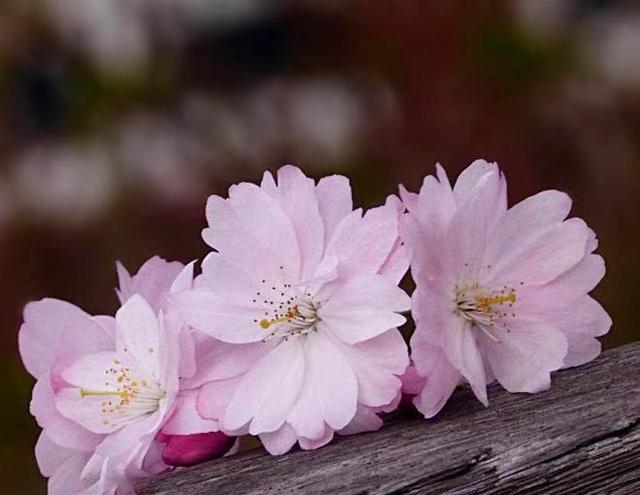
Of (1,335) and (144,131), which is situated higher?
(144,131)

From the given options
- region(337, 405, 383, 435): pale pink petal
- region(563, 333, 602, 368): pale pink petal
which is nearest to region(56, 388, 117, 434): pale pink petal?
region(337, 405, 383, 435): pale pink petal

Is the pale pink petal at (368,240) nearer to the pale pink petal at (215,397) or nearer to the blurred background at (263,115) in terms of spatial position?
the pale pink petal at (215,397)

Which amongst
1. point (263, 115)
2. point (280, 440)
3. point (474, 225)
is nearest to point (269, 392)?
point (280, 440)

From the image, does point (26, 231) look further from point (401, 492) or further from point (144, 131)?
point (401, 492)

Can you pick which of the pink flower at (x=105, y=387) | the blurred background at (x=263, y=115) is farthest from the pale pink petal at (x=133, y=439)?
the blurred background at (x=263, y=115)

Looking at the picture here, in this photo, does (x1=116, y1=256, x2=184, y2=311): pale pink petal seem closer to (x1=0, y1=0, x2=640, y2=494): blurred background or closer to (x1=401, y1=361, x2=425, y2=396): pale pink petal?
(x1=401, y1=361, x2=425, y2=396): pale pink petal

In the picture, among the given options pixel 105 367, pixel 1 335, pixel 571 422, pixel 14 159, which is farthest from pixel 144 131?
pixel 571 422
